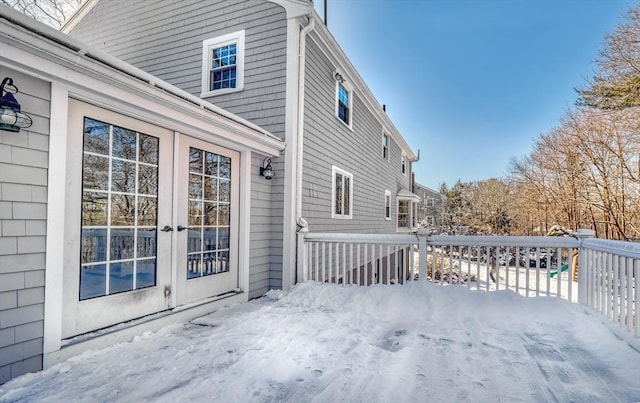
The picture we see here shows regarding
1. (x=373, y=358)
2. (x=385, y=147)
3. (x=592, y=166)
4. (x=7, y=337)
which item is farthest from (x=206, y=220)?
(x=592, y=166)

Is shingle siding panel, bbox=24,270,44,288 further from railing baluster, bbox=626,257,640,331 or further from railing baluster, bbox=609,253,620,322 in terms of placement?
railing baluster, bbox=609,253,620,322

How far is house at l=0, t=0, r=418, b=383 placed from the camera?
2.33m

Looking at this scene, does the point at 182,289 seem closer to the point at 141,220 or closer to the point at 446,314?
the point at 141,220

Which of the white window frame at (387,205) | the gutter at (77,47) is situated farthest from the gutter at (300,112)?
the white window frame at (387,205)

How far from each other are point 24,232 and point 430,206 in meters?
26.1

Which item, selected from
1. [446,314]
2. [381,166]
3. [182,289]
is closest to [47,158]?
[182,289]

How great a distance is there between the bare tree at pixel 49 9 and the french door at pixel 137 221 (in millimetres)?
9346

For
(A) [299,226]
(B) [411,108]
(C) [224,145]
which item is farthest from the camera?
(B) [411,108]

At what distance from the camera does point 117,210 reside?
306cm

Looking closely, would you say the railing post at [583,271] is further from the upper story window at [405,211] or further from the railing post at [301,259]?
the upper story window at [405,211]

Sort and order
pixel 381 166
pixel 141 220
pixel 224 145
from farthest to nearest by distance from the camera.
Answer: pixel 381 166 < pixel 224 145 < pixel 141 220

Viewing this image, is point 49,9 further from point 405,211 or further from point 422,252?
point 405,211

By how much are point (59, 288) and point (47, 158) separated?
3.39 feet

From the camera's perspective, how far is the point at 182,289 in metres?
3.68
